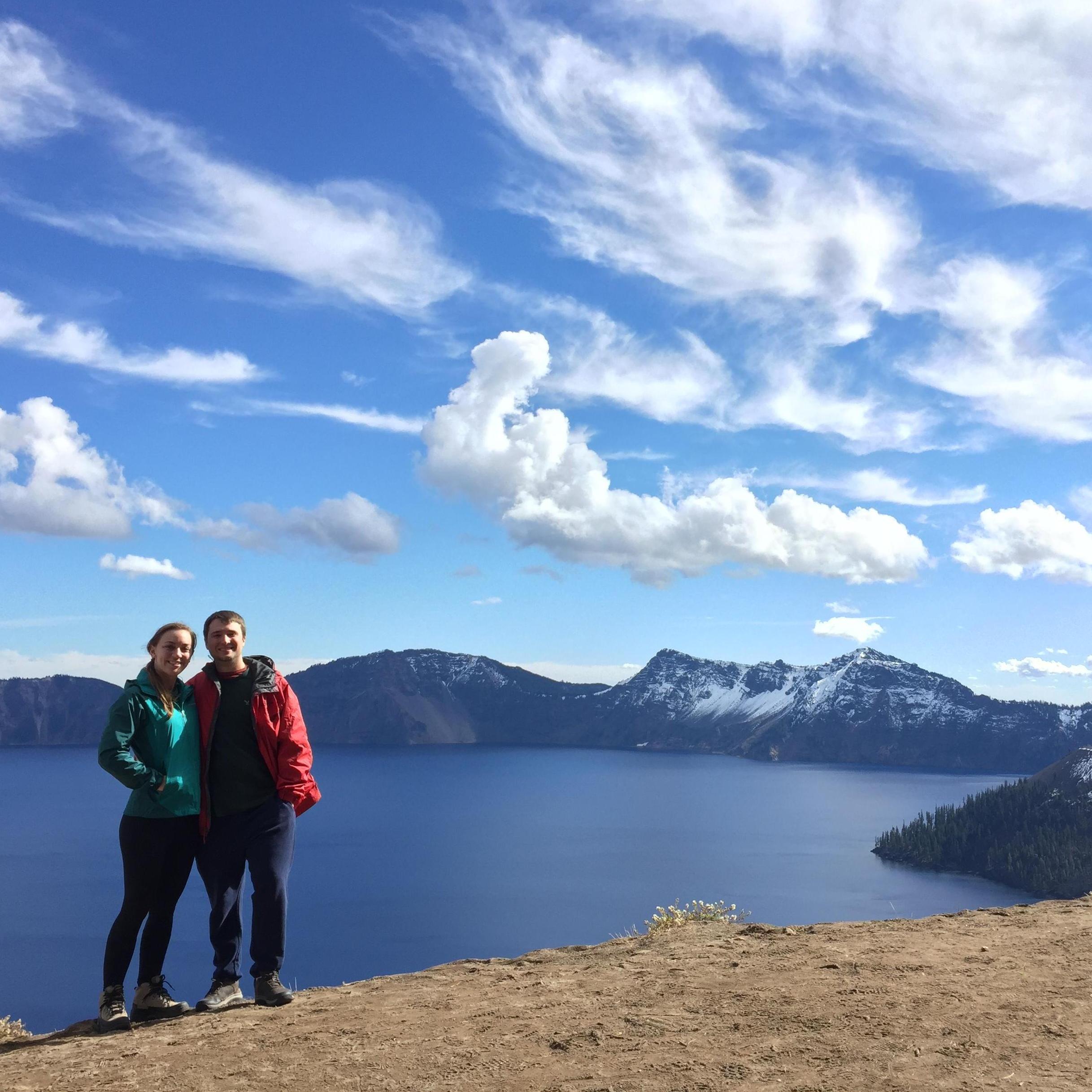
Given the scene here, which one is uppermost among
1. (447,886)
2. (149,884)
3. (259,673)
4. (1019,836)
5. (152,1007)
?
(259,673)

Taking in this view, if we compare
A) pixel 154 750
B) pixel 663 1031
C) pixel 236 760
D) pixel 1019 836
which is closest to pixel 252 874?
pixel 236 760

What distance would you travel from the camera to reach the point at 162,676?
278 inches

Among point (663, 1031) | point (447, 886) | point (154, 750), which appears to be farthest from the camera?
point (447, 886)

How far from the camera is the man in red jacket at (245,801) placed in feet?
23.0

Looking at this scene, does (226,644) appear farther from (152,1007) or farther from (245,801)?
(152,1007)

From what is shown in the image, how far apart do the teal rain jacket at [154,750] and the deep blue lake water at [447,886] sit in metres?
53.7

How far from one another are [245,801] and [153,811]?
0.69 m

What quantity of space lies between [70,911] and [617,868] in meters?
70.8

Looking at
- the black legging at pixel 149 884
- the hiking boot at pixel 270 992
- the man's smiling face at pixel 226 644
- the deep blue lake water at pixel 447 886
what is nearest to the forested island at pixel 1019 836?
the deep blue lake water at pixel 447 886

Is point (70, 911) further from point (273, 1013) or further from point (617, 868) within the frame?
point (273, 1013)

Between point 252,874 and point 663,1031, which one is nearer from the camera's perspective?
point 663,1031

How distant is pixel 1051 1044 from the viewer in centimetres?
546

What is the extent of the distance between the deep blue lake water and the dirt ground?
53.7m

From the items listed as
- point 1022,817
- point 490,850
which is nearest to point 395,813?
point 490,850
